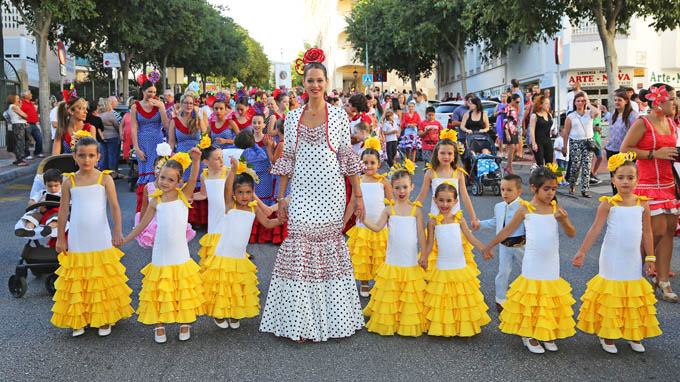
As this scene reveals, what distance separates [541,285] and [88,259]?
144 inches

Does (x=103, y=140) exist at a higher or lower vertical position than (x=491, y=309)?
higher

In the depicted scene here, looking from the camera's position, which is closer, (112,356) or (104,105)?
(112,356)

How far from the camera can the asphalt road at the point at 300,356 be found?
4461 millimetres

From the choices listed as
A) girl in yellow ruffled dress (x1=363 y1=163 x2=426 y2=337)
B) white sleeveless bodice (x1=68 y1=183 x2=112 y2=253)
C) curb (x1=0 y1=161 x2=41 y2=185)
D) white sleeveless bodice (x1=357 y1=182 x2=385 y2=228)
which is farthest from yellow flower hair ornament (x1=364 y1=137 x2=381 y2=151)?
curb (x1=0 y1=161 x2=41 y2=185)

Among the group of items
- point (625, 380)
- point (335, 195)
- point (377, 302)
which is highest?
point (335, 195)

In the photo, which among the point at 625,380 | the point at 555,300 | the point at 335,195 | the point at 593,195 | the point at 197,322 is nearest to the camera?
the point at 625,380

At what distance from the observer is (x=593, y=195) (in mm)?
12469

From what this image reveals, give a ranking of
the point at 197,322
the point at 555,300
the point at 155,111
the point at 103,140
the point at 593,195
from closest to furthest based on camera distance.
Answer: the point at 555,300 < the point at 197,322 < the point at 155,111 < the point at 593,195 < the point at 103,140

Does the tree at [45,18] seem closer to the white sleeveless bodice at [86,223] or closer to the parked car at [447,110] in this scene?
the parked car at [447,110]

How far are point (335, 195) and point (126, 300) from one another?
78.3 inches

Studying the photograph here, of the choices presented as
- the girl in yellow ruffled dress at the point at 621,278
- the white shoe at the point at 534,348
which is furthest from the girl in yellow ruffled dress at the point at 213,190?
the girl in yellow ruffled dress at the point at 621,278

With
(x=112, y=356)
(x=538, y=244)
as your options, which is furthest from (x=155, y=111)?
(x=538, y=244)

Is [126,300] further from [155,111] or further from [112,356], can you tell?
[155,111]

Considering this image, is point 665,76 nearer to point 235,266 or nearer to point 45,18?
point 45,18
